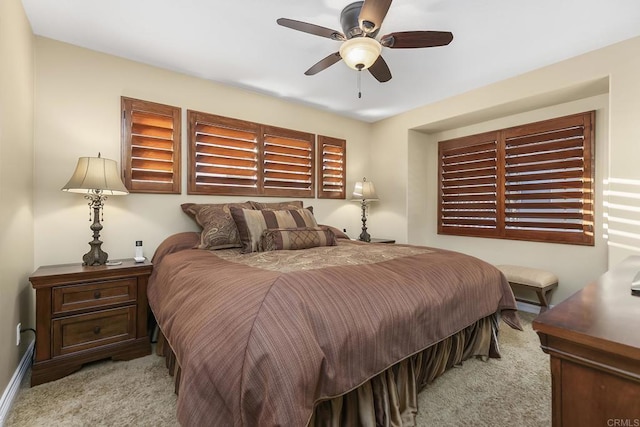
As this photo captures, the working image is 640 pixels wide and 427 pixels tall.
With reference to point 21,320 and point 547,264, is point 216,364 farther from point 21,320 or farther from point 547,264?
point 547,264

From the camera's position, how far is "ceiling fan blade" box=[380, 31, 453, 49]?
1919 mm

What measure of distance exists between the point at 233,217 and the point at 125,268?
35.8 inches

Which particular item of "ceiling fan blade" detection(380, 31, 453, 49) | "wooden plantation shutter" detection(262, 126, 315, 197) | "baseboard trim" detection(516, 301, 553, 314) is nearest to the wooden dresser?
"ceiling fan blade" detection(380, 31, 453, 49)

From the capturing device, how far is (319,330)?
3.92ft

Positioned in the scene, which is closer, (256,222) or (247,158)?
(256,222)

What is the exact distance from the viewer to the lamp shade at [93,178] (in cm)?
220

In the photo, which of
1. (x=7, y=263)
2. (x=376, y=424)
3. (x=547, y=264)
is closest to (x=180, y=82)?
(x=7, y=263)

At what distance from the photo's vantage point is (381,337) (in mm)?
1375

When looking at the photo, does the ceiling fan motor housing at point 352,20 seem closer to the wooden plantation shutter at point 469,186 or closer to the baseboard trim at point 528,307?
the wooden plantation shutter at point 469,186

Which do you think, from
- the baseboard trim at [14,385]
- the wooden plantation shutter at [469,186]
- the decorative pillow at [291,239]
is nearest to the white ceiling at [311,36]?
the wooden plantation shutter at [469,186]

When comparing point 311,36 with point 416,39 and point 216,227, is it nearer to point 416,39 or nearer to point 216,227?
point 416,39

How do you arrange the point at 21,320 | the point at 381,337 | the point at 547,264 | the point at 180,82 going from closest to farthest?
the point at 381,337 < the point at 21,320 < the point at 180,82 < the point at 547,264

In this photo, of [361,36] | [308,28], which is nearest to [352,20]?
[361,36]

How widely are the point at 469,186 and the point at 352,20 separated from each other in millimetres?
2904
